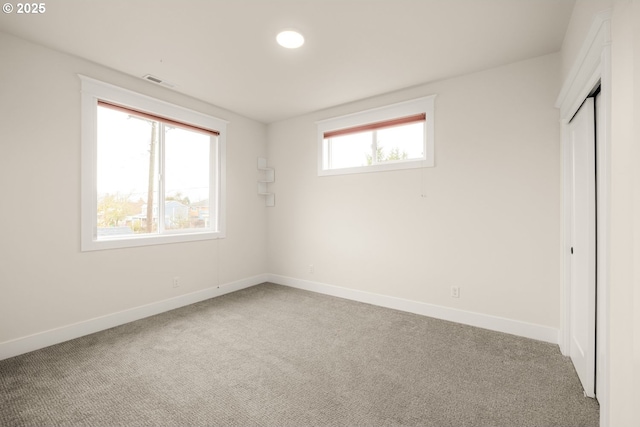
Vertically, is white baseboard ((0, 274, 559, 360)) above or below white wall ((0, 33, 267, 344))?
below

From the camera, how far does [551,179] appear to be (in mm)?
2719

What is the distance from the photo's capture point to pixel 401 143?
369 cm

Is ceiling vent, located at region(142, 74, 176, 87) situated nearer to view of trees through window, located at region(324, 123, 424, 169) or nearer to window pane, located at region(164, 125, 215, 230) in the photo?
window pane, located at region(164, 125, 215, 230)

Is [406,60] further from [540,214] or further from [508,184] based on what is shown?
[540,214]

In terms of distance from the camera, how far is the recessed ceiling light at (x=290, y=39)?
2.43 metres

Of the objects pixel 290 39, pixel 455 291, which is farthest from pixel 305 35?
pixel 455 291

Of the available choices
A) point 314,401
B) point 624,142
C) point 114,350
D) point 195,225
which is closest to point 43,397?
point 114,350

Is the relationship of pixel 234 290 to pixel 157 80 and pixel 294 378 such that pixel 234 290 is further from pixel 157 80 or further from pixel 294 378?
pixel 157 80

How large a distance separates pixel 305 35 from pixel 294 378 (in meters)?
2.74

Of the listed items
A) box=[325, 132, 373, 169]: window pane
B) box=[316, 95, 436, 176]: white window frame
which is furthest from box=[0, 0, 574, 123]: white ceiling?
box=[325, 132, 373, 169]: window pane

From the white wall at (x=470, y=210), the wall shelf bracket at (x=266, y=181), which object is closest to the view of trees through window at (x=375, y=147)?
the white wall at (x=470, y=210)

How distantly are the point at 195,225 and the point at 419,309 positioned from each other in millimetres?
3134

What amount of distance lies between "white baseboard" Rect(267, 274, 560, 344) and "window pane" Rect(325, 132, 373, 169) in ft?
5.81

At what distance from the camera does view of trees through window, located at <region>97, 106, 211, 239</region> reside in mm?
3158
